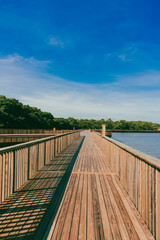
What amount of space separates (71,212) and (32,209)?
73cm

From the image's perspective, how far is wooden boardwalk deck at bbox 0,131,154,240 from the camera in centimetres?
199

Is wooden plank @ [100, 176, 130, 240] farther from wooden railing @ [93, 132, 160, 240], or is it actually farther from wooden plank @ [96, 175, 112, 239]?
wooden railing @ [93, 132, 160, 240]

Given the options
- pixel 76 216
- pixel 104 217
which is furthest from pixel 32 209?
pixel 104 217

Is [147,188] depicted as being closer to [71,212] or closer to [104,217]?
[104,217]

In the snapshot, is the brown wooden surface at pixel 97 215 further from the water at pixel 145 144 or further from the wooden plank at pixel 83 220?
the water at pixel 145 144

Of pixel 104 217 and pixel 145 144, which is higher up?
pixel 104 217

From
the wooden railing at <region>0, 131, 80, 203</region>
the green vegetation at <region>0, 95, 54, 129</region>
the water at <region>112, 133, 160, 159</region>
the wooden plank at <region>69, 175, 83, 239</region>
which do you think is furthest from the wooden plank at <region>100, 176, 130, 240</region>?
the green vegetation at <region>0, 95, 54, 129</region>

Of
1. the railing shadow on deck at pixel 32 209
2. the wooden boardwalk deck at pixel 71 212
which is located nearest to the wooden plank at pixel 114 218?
the wooden boardwalk deck at pixel 71 212

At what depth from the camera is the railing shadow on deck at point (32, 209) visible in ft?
6.50

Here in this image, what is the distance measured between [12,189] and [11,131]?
66.7 ft

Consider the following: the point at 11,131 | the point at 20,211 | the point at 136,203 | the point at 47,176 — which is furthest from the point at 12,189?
the point at 11,131

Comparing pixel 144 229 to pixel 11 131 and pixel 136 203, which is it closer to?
pixel 136 203

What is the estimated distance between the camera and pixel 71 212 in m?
2.47

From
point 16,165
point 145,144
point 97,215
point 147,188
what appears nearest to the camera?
point 147,188
